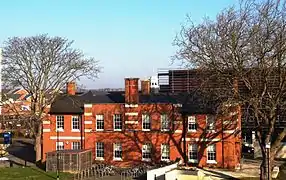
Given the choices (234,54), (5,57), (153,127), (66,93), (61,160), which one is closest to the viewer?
(234,54)

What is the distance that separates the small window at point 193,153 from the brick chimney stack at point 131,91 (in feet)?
21.9

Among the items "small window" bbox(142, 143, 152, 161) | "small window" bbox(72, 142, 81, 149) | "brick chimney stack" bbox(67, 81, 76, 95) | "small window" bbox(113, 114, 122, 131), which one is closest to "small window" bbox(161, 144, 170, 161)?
"small window" bbox(142, 143, 152, 161)

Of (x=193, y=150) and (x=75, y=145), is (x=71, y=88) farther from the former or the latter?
(x=193, y=150)

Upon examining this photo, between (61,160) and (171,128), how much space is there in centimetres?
1047

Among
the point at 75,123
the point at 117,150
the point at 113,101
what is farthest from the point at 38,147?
the point at 113,101

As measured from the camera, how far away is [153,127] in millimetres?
44438

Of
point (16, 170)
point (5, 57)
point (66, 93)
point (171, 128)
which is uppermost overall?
point (5, 57)

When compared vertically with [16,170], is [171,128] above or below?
above

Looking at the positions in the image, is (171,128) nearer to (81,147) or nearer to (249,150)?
(81,147)

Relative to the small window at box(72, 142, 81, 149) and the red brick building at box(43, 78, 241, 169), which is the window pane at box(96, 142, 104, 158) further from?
the small window at box(72, 142, 81, 149)

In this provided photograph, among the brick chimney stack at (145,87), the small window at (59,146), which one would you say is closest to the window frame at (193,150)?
the brick chimney stack at (145,87)

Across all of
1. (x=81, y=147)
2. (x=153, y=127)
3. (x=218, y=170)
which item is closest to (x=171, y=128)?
(x=153, y=127)

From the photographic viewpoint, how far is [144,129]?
44.8 m

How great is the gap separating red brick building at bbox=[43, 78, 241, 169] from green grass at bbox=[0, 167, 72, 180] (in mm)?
5227
